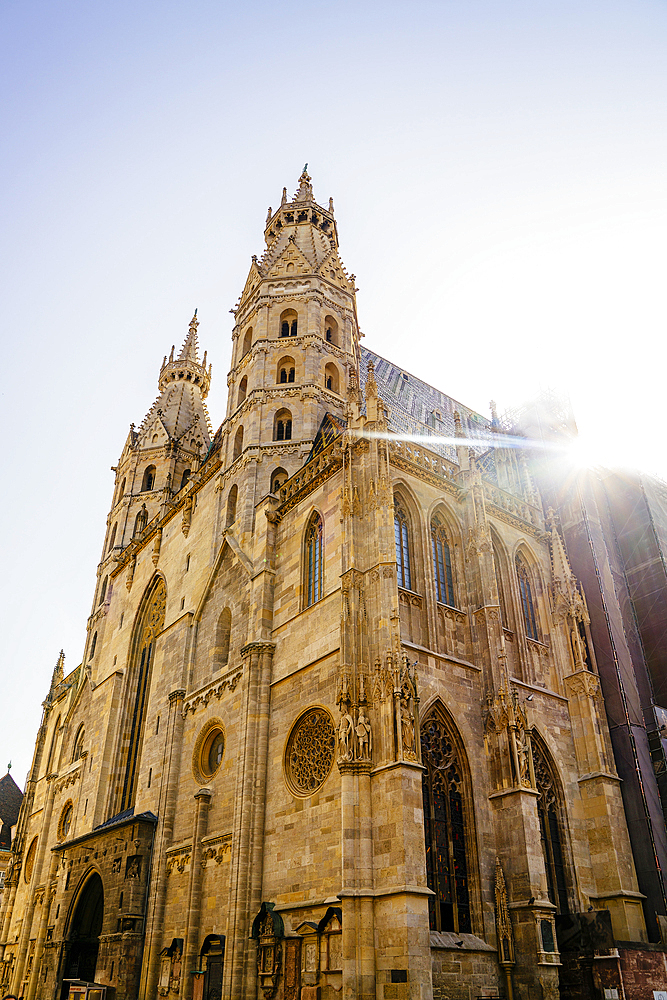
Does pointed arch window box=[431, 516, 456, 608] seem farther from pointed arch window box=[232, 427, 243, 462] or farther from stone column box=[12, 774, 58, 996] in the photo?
stone column box=[12, 774, 58, 996]

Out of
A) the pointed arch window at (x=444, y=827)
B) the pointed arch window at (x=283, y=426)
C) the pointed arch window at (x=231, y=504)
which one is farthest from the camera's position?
the pointed arch window at (x=283, y=426)

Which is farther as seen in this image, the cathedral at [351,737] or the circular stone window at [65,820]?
the circular stone window at [65,820]

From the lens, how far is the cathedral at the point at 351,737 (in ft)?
52.2

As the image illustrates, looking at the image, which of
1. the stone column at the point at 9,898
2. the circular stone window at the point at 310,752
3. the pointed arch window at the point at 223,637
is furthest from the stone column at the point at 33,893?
the circular stone window at the point at 310,752

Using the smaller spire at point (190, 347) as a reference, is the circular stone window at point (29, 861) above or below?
below

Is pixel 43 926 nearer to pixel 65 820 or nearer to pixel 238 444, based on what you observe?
pixel 65 820

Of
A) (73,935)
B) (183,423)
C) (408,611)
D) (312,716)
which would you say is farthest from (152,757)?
(183,423)

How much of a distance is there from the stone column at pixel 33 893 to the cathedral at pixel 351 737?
0.21 metres

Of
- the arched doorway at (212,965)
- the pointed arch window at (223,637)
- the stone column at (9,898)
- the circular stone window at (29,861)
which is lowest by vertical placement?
the arched doorway at (212,965)

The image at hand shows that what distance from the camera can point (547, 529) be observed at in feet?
82.6

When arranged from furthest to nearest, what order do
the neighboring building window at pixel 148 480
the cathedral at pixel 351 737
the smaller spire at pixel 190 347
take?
the smaller spire at pixel 190 347 → the neighboring building window at pixel 148 480 → the cathedral at pixel 351 737

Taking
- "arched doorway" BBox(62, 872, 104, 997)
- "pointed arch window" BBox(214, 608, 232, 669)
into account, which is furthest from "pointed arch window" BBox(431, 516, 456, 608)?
"arched doorway" BBox(62, 872, 104, 997)

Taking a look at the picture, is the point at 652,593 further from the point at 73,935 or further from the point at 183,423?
the point at 183,423

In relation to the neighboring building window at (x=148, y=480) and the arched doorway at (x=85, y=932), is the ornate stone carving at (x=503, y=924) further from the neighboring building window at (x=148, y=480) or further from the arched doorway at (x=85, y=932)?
the neighboring building window at (x=148, y=480)
